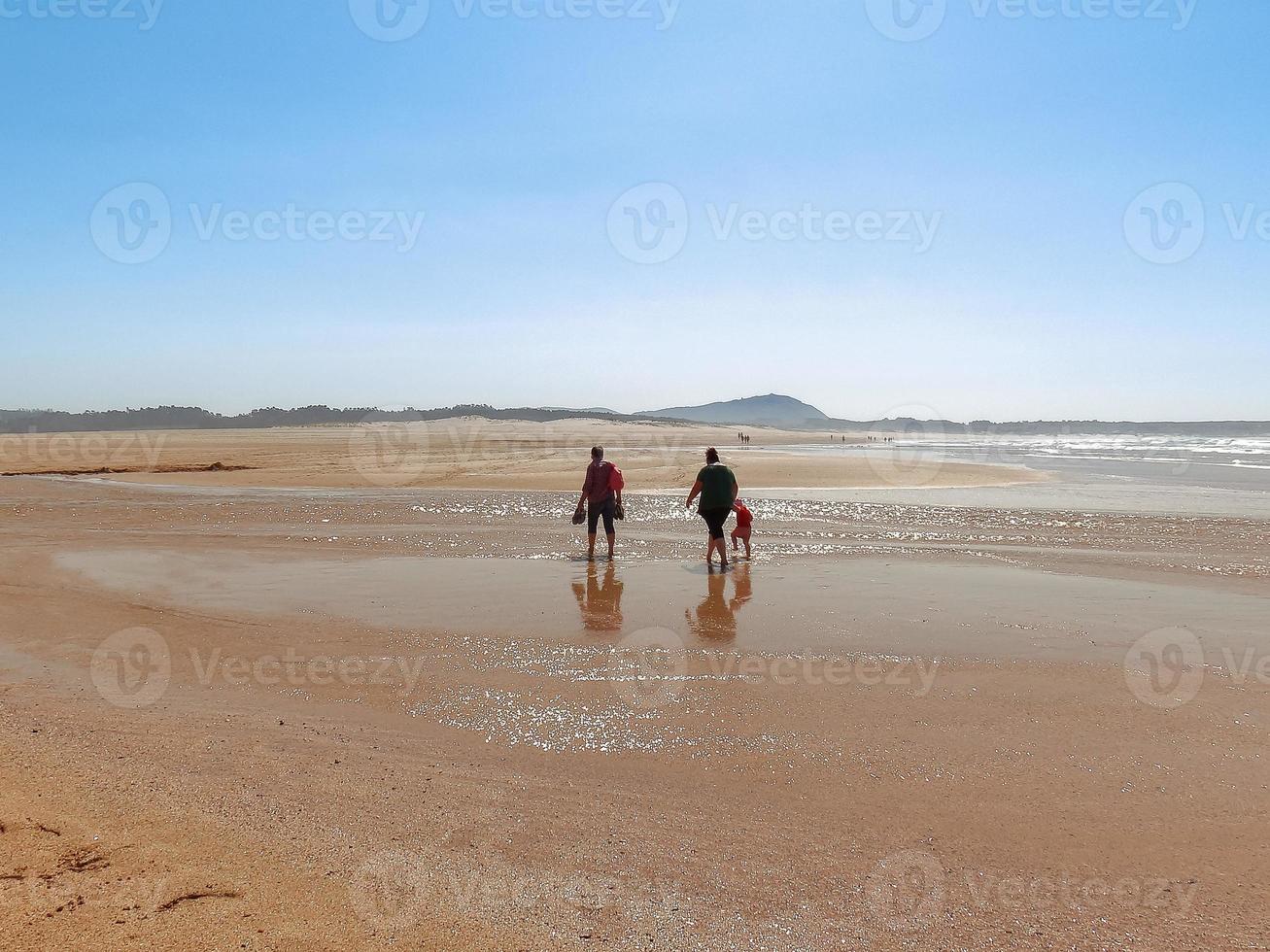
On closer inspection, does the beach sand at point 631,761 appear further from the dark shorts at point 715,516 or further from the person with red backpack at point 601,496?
the person with red backpack at point 601,496

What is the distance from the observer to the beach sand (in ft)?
10.5

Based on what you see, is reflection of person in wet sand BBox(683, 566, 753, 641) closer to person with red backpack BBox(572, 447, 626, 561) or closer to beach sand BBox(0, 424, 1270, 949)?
Answer: beach sand BBox(0, 424, 1270, 949)

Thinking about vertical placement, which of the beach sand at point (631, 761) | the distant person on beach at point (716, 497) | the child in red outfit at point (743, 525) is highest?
the distant person on beach at point (716, 497)

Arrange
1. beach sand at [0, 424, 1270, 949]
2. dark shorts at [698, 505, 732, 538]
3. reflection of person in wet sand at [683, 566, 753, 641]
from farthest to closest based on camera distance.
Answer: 1. dark shorts at [698, 505, 732, 538]
2. reflection of person in wet sand at [683, 566, 753, 641]
3. beach sand at [0, 424, 1270, 949]

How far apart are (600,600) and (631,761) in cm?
461

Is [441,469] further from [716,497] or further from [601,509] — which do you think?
[716,497]

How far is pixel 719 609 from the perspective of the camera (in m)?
8.85

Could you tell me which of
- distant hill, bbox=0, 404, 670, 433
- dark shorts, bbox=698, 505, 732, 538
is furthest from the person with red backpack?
distant hill, bbox=0, 404, 670, 433

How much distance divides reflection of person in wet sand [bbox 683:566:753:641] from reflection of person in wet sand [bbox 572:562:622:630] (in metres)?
0.84

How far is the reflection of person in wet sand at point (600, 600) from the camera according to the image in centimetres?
813

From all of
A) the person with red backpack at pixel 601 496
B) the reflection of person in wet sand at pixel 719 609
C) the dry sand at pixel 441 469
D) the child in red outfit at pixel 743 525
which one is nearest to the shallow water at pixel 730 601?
the reflection of person in wet sand at pixel 719 609

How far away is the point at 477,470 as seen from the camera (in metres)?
32.2

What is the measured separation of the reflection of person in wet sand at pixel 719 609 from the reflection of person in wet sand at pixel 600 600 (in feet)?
2.77

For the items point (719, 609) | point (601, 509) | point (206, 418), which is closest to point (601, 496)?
point (601, 509)
